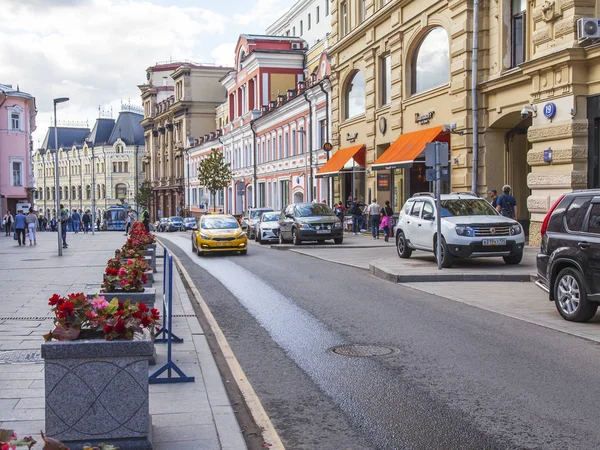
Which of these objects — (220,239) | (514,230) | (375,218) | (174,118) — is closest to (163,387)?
(514,230)

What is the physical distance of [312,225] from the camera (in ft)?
93.4

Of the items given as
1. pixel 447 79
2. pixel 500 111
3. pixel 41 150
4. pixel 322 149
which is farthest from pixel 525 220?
pixel 41 150

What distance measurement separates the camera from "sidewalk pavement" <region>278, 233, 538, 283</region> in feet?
50.7

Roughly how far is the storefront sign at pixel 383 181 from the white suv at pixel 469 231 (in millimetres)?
14430

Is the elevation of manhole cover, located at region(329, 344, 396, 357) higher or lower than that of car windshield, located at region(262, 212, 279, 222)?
lower

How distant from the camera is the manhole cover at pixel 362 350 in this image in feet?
27.3

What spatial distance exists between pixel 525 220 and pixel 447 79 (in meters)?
6.02

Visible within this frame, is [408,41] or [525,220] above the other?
[408,41]

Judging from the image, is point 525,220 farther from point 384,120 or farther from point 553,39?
point 384,120

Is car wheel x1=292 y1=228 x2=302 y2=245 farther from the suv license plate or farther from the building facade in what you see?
the building facade

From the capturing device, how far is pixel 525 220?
82.5 ft

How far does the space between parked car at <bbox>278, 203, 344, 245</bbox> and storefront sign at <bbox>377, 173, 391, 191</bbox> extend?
4.73 metres

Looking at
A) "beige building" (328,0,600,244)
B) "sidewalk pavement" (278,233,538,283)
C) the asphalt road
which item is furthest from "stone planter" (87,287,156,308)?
"beige building" (328,0,600,244)

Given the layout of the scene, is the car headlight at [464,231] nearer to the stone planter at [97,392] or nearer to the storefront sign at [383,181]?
the stone planter at [97,392]
